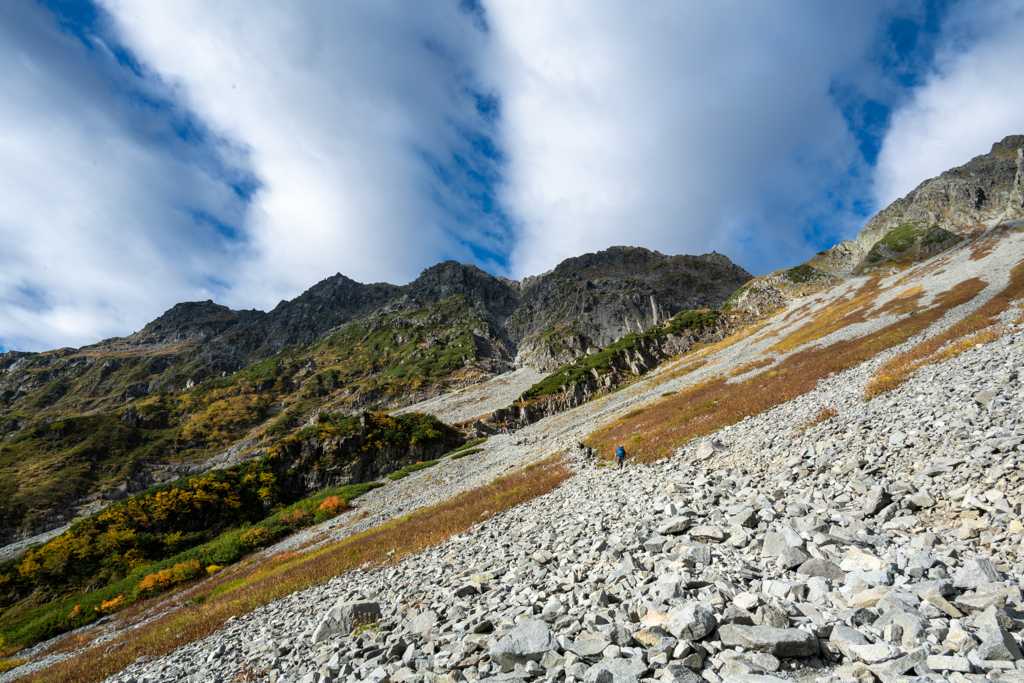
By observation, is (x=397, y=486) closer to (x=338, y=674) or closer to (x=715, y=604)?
(x=338, y=674)

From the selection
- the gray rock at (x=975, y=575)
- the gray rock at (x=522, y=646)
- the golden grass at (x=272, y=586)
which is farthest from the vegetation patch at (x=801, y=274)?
the gray rock at (x=522, y=646)

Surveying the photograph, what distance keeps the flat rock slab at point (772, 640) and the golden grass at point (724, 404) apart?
15558mm

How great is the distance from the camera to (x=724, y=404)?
27.5 m

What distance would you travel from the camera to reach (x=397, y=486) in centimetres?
4788

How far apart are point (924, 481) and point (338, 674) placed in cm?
1334

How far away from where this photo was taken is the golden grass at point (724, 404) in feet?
74.2

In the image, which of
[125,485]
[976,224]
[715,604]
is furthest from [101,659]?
[976,224]

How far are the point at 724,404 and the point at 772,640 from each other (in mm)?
25745

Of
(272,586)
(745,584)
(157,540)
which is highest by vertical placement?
(157,540)

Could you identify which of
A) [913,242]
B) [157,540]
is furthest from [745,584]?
[913,242]

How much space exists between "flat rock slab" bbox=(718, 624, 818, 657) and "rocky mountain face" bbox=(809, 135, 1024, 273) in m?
189

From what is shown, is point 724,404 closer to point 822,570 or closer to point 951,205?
point 822,570

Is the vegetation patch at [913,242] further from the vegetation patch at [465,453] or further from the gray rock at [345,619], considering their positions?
the gray rock at [345,619]

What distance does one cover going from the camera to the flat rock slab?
4.71 m
